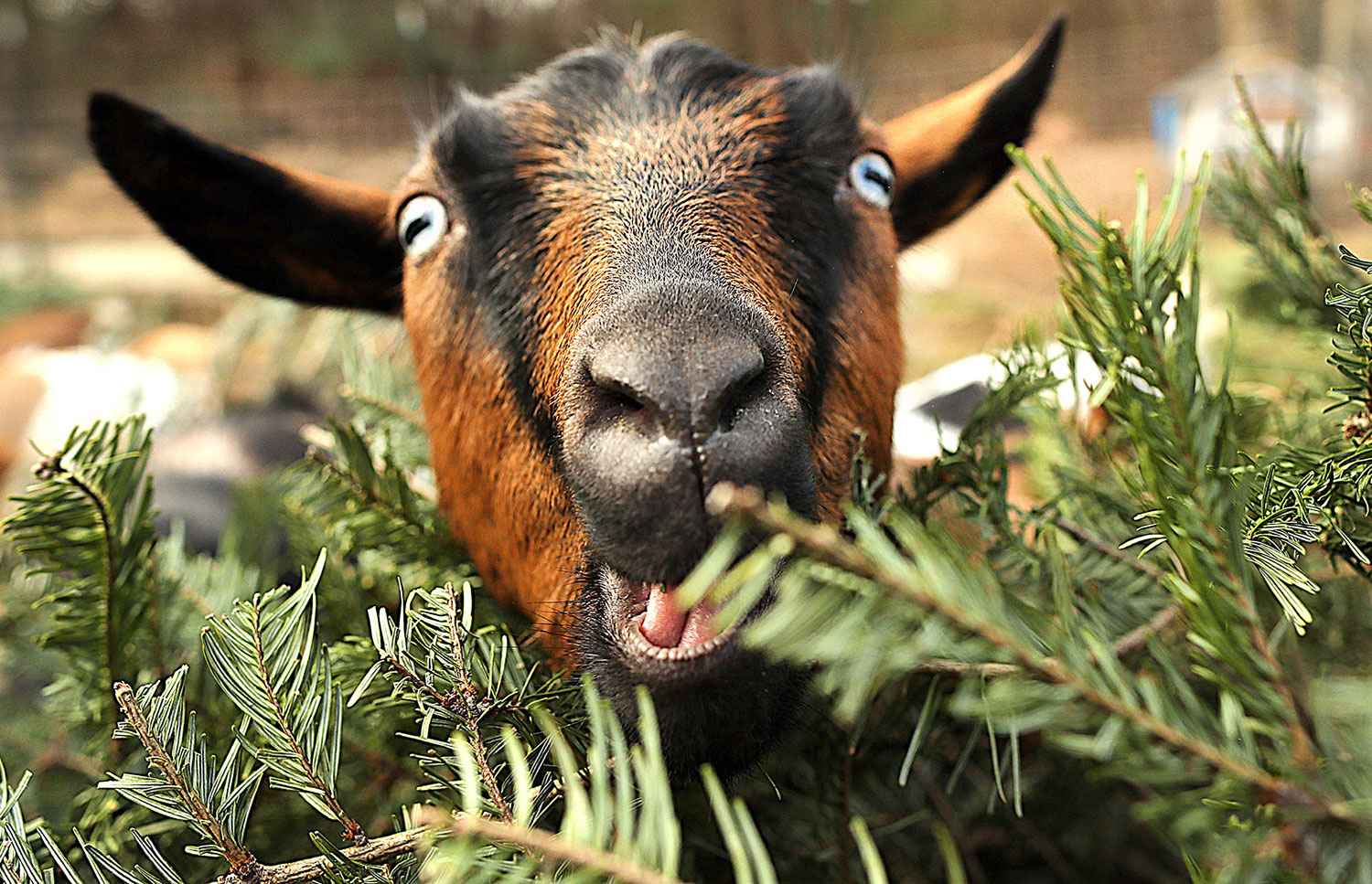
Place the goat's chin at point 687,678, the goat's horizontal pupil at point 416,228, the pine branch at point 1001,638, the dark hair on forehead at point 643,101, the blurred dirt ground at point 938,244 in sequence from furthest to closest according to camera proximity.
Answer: the blurred dirt ground at point 938,244 → the goat's horizontal pupil at point 416,228 → the dark hair on forehead at point 643,101 → the goat's chin at point 687,678 → the pine branch at point 1001,638

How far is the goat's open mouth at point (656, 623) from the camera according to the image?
1.22 meters

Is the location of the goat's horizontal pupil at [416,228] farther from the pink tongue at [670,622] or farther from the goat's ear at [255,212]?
the pink tongue at [670,622]

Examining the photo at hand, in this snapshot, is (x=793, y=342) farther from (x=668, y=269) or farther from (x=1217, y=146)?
(x=1217, y=146)

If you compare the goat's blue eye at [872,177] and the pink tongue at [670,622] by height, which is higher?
the goat's blue eye at [872,177]

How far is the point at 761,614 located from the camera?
1184 mm

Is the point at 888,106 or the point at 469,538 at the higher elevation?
the point at 888,106

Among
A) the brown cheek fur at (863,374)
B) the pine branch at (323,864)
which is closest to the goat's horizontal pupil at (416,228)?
the brown cheek fur at (863,374)

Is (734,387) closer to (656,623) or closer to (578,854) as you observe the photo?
(656,623)

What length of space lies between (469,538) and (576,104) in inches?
37.3

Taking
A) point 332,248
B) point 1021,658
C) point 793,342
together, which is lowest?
point 1021,658

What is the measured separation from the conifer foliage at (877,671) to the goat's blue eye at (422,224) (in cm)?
48

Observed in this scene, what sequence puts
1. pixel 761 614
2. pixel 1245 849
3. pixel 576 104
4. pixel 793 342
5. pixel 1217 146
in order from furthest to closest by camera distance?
pixel 1217 146
pixel 576 104
pixel 793 342
pixel 761 614
pixel 1245 849

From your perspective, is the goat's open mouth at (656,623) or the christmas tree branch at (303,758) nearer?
the christmas tree branch at (303,758)

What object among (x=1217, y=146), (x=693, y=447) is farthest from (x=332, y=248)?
(x=1217, y=146)
